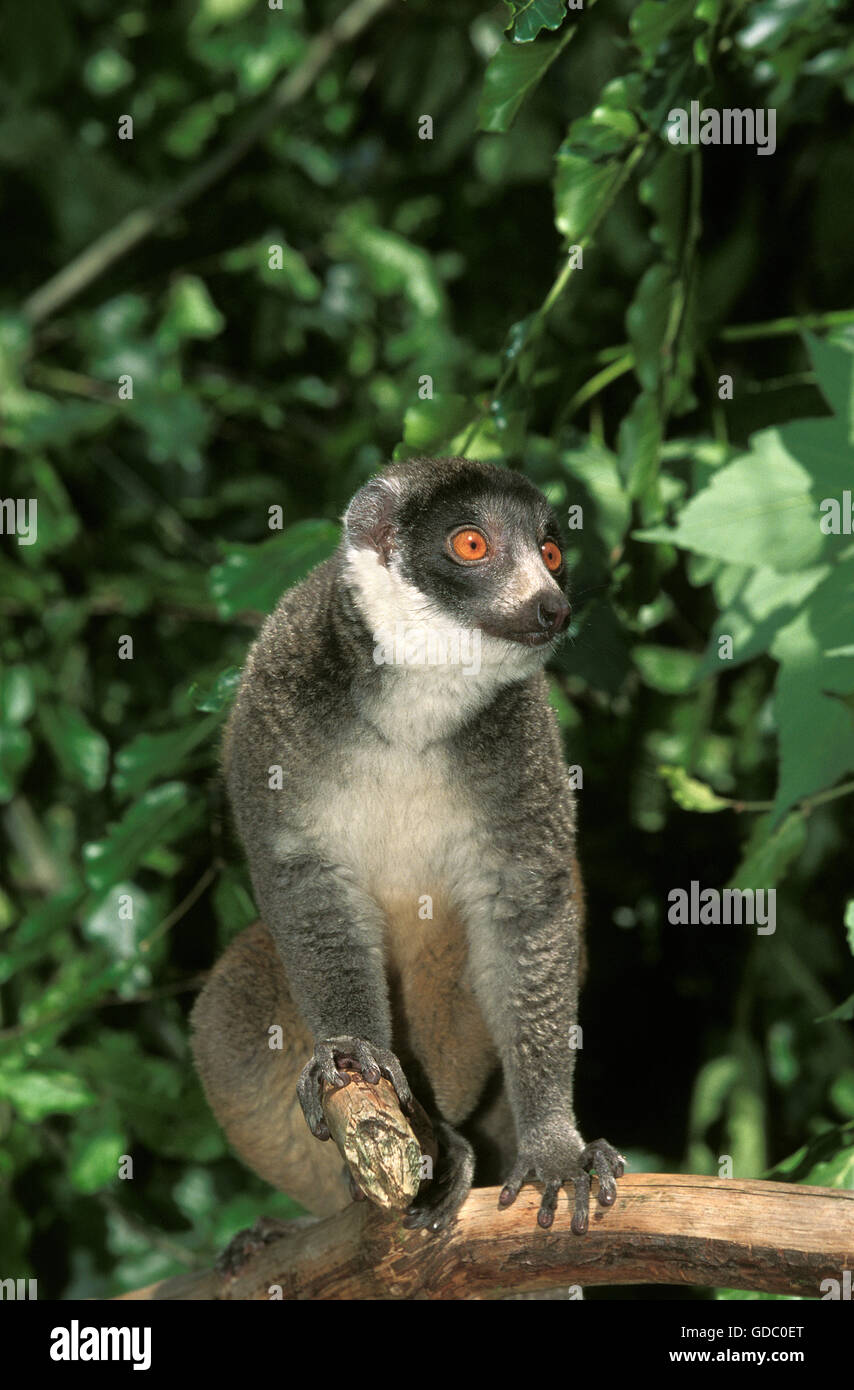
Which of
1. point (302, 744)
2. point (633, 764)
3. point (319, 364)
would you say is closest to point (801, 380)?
point (633, 764)

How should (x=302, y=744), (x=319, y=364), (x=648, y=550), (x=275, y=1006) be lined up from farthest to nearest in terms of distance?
(x=319, y=364)
(x=648, y=550)
(x=275, y=1006)
(x=302, y=744)

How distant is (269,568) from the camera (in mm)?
4504

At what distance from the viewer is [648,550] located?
4.61 metres

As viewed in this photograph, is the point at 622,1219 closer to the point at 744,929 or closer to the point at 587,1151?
the point at 587,1151

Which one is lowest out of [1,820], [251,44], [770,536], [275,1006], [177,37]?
[275,1006]

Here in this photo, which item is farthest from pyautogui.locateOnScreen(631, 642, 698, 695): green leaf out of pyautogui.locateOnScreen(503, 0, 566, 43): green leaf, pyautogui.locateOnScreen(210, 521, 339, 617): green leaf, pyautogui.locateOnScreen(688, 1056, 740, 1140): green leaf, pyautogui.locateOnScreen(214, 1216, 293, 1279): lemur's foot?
pyautogui.locateOnScreen(503, 0, 566, 43): green leaf

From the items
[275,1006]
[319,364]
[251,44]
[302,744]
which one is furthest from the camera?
[319,364]

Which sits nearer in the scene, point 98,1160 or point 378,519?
point 378,519

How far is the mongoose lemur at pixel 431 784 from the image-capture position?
371cm

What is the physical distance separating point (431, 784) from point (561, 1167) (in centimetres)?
108

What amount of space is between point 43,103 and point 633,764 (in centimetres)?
456

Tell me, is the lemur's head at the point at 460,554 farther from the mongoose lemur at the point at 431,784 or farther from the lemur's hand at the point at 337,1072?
the lemur's hand at the point at 337,1072

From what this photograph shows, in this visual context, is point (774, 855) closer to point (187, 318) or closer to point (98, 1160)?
point (98, 1160)

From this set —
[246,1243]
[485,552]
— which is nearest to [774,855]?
[485,552]
